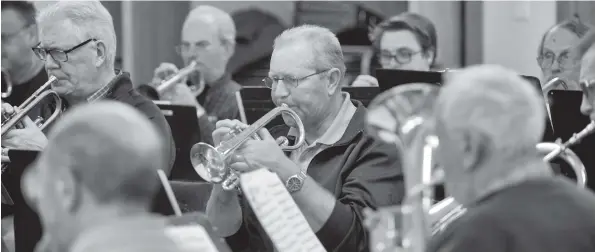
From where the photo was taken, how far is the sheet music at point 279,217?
9.61 feet

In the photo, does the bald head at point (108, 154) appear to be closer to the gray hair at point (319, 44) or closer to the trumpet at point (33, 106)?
the gray hair at point (319, 44)

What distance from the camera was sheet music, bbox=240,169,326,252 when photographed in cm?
293

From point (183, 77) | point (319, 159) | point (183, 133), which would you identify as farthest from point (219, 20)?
point (319, 159)

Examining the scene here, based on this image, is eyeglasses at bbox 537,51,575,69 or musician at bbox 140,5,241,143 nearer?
eyeglasses at bbox 537,51,575,69

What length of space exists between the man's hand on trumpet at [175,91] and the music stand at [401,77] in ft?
6.09

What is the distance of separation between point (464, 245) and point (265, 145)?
131cm

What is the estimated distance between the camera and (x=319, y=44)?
3.87 metres

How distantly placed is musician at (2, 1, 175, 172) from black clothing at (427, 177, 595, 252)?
1.86m

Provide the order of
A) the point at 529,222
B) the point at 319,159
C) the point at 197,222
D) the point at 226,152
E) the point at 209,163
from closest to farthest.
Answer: the point at 529,222, the point at 197,222, the point at 226,152, the point at 209,163, the point at 319,159

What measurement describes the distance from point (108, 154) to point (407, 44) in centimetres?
347

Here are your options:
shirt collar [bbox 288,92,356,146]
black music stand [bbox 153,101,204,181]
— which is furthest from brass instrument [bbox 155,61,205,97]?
shirt collar [bbox 288,92,356,146]

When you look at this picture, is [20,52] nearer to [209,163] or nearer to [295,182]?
[209,163]

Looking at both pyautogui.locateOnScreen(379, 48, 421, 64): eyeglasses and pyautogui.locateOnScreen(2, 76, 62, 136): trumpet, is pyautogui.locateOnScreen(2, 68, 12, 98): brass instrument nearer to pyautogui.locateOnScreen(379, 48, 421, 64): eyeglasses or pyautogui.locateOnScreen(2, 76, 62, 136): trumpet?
pyautogui.locateOnScreen(2, 76, 62, 136): trumpet

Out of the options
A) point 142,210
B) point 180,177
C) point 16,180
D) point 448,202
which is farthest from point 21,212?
point 142,210
